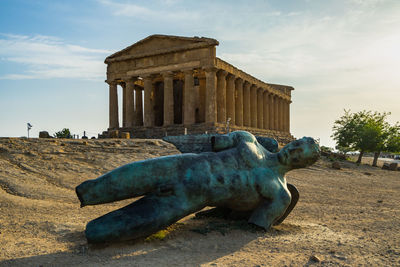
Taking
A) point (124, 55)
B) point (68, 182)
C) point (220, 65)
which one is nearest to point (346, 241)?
point (68, 182)

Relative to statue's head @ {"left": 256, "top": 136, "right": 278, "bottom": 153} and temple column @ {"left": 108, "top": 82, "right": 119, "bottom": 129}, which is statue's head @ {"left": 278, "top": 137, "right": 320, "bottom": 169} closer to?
statue's head @ {"left": 256, "top": 136, "right": 278, "bottom": 153}

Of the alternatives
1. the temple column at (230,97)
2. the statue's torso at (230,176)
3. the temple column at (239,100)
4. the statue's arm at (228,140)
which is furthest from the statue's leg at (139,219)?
the temple column at (239,100)

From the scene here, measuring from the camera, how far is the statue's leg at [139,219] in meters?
3.50

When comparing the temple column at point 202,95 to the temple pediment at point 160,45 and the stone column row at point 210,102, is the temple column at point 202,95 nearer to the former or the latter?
the stone column row at point 210,102

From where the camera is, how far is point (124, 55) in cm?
3097

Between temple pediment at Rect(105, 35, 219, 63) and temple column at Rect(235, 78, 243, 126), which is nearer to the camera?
temple pediment at Rect(105, 35, 219, 63)

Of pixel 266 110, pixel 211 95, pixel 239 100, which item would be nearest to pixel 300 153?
pixel 211 95

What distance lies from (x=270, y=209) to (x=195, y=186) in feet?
3.93

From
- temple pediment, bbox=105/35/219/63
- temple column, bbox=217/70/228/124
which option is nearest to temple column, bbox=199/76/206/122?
temple column, bbox=217/70/228/124

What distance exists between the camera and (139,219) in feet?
11.7

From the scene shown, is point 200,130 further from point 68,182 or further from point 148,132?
point 68,182

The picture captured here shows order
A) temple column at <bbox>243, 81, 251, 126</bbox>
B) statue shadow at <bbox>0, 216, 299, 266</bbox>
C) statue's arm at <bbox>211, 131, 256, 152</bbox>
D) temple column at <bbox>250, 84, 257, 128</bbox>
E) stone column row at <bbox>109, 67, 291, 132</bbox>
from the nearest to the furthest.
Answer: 1. statue shadow at <bbox>0, 216, 299, 266</bbox>
2. statue's arm at <bbox>211, 131, 256, 152</bbox>
3. stone column row at <bbox>109, 67, 291, 132</bbox>
4. temple column at <bbox>243, 81, 251, 126</bbox>
5. temple column at <bbox>250, 84, 257, 128</bbox>

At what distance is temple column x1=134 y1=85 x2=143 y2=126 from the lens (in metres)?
32.6

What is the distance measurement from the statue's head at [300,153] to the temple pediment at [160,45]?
74.1ft
